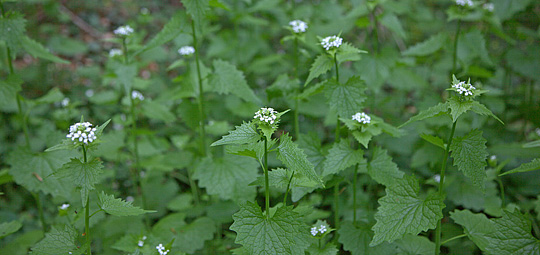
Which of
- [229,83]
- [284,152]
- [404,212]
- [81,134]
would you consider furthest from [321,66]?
[81,134]

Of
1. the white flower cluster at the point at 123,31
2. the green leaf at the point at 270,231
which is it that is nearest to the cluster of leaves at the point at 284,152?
the green leaf at the point at 270,231

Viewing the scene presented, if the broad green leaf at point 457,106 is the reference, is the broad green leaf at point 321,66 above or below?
above

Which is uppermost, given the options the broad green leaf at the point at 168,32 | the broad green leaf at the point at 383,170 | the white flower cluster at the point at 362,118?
the broad green leaf at the point at 168,32

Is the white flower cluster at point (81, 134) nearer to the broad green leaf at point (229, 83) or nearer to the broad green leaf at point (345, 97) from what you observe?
the broad green leaf at point (229, 83)

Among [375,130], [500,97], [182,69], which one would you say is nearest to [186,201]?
[375,130]

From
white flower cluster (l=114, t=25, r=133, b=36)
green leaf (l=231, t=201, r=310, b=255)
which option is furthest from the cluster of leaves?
white flower cluster (l=114, t=25, r=133, b=36)

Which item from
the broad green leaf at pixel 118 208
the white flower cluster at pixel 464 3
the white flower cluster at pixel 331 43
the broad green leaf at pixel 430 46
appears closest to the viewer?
the broad green leaf at pixel 118 208

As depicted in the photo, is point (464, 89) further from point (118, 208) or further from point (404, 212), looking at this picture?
point (118, 208)

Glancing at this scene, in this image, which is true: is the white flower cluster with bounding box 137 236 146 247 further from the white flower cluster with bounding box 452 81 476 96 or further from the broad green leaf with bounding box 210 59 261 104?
the white flower cluster with bounding box 452 81 476 96
